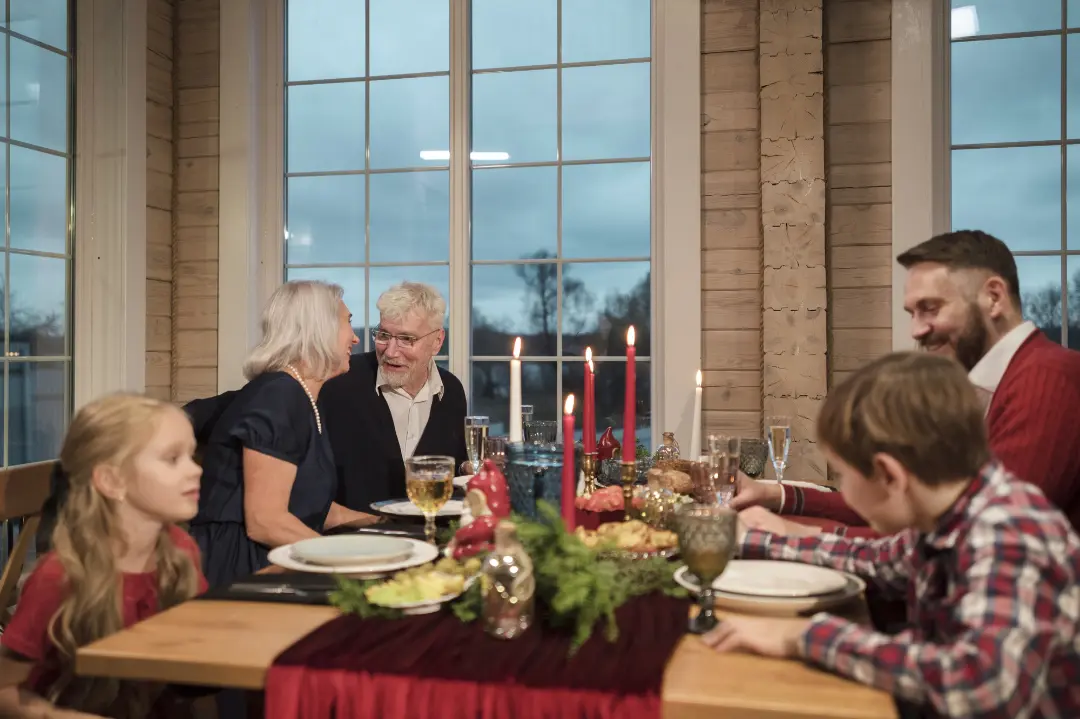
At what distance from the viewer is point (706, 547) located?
1.17m

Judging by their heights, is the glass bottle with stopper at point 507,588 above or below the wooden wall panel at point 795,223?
below

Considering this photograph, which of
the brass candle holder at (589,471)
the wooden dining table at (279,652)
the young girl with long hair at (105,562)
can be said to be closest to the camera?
the wooden dining table at (279,652)

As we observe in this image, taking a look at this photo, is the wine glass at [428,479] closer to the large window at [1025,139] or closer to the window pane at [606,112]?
the window pane at [606,112]

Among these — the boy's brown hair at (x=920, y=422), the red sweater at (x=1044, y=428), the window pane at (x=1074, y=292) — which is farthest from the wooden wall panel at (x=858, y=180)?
the boy's brown hair at (x=920, y=422)

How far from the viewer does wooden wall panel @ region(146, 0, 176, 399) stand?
401 centimetres

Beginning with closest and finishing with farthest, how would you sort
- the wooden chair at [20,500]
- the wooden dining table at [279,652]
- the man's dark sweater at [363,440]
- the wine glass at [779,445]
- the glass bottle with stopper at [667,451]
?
the wooden dining table at [279,652] → the wooden chair at [20,500] → the wine glass at [779,445] → the glass bottle with stopper at [667,451] → the man's dark sweater at [363,440]

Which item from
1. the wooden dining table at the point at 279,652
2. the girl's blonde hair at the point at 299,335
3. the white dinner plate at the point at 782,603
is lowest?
the wooden dining table at the point at 279,652

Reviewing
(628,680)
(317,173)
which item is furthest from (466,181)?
(628,680)

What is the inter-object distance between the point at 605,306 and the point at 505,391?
557 millimetres

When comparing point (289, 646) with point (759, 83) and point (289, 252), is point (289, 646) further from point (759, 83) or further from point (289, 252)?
point (289, 252)

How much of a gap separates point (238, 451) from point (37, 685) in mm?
831

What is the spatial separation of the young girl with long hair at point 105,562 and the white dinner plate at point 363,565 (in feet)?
0.53

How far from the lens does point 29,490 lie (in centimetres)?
212

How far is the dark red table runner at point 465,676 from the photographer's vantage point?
978mm
